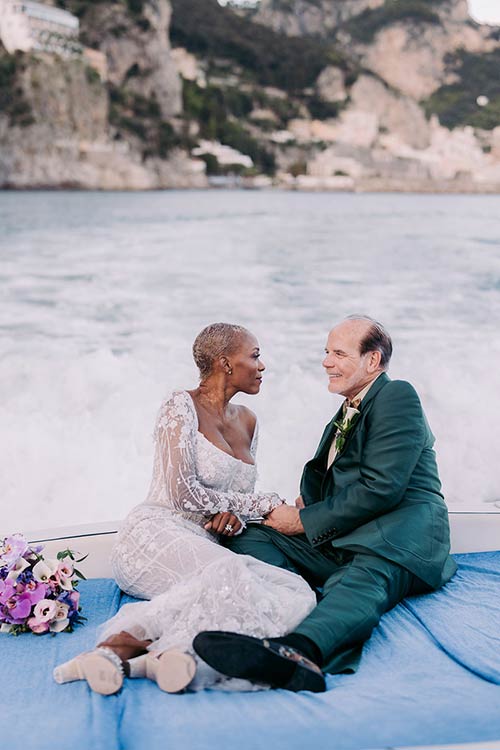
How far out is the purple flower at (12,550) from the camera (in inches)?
87.0

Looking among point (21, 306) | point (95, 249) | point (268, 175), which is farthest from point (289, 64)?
point (21, 306)

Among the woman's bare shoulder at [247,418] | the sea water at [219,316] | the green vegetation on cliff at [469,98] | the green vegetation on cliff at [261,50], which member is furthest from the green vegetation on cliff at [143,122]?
the woman's bare shoulder at [247,418]

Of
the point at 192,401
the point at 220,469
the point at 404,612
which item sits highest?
the point at 192,401

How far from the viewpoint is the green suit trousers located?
1934mm

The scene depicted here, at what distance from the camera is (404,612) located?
7.47 feet

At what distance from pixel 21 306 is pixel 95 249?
4.91 meters

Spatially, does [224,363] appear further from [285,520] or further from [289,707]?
[289,707]

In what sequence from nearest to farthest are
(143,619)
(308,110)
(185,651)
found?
(185,651), (143,619), (308,110)

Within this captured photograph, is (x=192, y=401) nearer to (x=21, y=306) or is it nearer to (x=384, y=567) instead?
(x=384, y=567)

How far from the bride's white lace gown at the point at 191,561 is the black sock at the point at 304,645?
0.19ft

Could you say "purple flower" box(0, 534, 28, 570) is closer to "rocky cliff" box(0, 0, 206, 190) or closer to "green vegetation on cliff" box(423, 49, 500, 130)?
"green vegetation on cliff" box(423, 49, 500, 130)

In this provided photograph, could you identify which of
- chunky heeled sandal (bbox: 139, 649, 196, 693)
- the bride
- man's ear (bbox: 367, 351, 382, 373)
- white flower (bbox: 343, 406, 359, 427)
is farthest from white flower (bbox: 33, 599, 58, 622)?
man's ear (bbox: 367, 351, 382, 373)

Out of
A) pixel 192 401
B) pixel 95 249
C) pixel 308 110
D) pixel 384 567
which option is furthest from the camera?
pixel 308 110

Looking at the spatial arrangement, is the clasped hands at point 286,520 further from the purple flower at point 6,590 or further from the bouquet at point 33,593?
the purple flower at point 6,590
